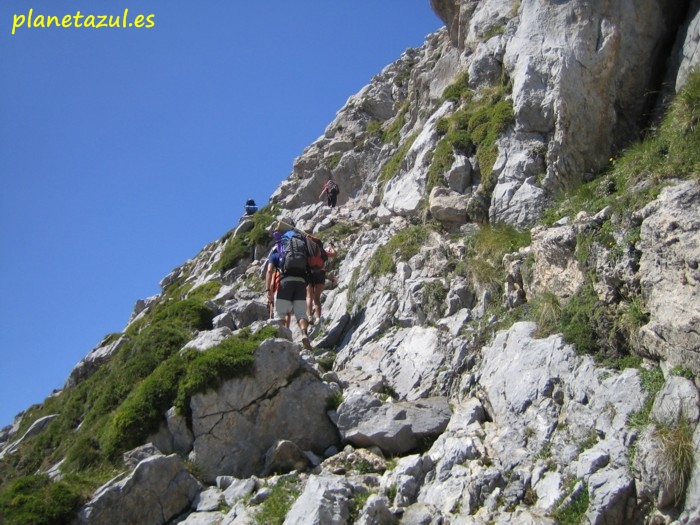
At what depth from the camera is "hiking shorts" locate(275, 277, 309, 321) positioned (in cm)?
1520

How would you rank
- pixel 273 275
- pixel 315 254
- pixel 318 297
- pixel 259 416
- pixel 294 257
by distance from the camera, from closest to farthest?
pixel 259 416 < pixel 294 257 < pixel 315 254 < pixel 318 297 < pixel 273 275

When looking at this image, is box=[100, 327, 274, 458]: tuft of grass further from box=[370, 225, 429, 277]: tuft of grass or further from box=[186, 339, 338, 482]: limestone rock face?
box=[370, 225, 429, 277]: tuft of grass

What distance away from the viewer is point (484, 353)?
10.9 metres

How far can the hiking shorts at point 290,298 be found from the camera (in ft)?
49.9

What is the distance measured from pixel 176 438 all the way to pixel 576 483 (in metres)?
6.95

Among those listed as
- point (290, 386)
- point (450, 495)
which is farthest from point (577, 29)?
point (450, 495)

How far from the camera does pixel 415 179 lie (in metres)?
18.7

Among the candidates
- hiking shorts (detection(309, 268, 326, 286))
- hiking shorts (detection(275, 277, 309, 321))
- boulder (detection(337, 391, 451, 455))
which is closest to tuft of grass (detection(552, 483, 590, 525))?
boulder (detection(337, 391, 451, 455))

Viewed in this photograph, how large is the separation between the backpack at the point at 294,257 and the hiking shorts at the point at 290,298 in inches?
6.7

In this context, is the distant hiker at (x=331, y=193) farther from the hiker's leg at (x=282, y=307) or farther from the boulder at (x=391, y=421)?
the boulder at (x=391, y=421)

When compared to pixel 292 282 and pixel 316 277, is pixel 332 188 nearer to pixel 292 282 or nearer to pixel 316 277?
pixel 316 277

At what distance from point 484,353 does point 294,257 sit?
5.80 m

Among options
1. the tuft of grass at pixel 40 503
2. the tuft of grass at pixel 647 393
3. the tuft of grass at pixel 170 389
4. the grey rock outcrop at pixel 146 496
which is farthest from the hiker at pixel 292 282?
the tuft of grass at pixel 647 393

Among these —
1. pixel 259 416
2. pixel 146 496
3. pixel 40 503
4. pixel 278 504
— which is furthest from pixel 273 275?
pixel 278 504
